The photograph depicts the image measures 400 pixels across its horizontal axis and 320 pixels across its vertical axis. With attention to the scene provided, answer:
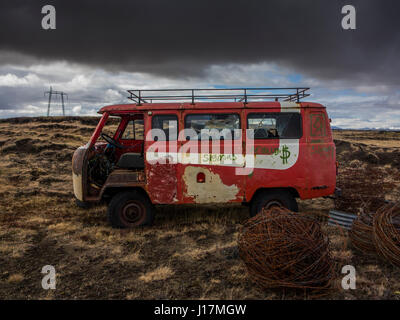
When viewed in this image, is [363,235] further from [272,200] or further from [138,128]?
[138,128]

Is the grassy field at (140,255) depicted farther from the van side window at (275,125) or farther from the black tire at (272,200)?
the van side window at (275,125)

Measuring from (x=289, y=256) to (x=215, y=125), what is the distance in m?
3.09

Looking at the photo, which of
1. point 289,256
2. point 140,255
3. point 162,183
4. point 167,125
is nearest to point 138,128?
point 167,125

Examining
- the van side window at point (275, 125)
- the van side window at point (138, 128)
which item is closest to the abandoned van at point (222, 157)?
the van side window at point (275, 125)

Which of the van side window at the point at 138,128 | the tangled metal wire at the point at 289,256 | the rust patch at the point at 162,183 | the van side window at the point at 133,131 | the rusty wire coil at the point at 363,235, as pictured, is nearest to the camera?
the tangled metal wire at the point at 289,256

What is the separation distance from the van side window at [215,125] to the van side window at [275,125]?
32 centimetres

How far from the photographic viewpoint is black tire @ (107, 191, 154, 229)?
590cm

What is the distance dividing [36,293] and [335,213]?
19.8 feet

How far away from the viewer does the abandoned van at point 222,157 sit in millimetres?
5758

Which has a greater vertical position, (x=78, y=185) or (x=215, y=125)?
(x=215, y=125)

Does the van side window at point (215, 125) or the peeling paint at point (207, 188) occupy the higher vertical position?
the van side window at point (215, 125)

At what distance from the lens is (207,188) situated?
5770mm

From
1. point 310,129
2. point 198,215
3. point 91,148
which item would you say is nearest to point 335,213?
point 310,129

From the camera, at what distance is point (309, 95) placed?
5.80 meters
